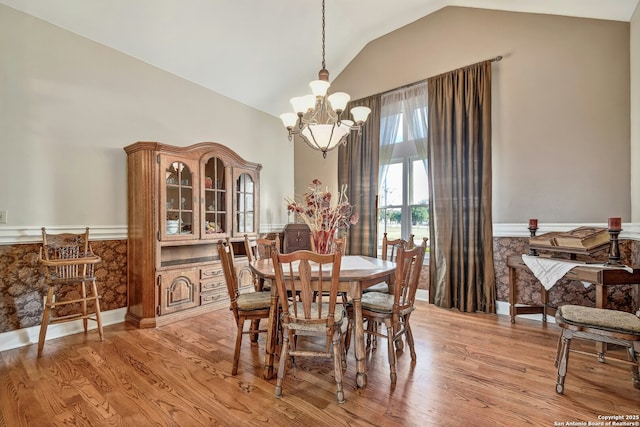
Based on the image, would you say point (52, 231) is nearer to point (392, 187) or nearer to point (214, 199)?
point (214, 199)

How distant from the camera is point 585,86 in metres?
3.06

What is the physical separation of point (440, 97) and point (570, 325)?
9.68 ft

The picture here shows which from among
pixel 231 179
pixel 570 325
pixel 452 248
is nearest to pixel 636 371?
pixel 570 325

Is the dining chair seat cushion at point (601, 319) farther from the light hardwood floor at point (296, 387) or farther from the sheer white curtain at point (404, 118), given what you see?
the sheer white curtain at point (404, 118)

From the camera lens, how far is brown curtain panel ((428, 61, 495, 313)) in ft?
11.7

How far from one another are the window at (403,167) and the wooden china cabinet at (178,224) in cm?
210

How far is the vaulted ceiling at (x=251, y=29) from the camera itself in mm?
3006

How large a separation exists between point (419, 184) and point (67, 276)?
13.9 feet

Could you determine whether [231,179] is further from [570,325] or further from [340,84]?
[570,325]

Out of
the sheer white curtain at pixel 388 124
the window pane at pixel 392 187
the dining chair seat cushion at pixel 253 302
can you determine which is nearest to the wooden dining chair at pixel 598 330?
the dining chair seat cushion at pixel 253 302

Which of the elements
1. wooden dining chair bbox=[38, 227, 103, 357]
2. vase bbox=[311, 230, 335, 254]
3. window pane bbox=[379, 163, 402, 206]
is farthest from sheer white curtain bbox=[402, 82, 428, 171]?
wooden dining chair bbox=[38, 227, 103, 357]

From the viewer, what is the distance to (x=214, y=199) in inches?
153

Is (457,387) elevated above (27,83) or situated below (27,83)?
below

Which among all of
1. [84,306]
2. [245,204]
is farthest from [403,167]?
[84,306]
